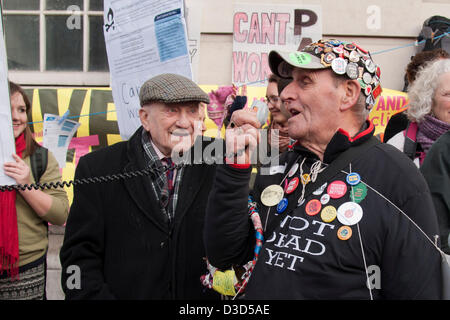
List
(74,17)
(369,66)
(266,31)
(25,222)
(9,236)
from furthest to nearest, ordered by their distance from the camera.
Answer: (74,17), (266,31), (25,222), (9,236), (369,66)

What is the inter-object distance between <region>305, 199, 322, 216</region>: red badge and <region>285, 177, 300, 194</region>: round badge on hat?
108mm

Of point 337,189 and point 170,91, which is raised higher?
point 170,91

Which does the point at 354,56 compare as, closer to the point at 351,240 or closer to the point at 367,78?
the point at 367,78

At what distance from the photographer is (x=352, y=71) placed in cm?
165

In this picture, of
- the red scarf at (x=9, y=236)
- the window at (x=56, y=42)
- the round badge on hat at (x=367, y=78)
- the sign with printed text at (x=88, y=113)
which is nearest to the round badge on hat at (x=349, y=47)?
the round badge on hat at (x=367, y=78)

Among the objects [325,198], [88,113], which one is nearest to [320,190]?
[325,198]

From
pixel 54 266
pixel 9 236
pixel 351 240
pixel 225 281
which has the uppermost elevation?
pixel 351 240

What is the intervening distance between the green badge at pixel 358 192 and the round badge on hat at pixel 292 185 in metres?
0.23

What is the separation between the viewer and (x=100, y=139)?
4535mm

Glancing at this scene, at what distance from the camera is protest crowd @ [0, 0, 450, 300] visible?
57.9 inches

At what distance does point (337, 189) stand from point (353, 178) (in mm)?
69

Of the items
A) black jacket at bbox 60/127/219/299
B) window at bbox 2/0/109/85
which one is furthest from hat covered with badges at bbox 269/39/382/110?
window at bbox 2/0/109/85
